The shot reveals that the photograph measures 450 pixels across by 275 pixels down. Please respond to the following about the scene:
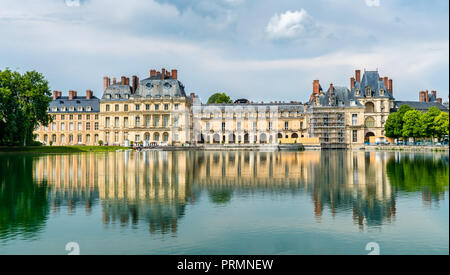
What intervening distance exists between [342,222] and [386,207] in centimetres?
307

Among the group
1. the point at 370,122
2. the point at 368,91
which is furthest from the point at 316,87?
the point at 370,122

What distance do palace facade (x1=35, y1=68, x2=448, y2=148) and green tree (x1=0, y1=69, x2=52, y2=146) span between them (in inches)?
1254

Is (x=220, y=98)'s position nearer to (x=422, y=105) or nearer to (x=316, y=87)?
(x=316, y=87)

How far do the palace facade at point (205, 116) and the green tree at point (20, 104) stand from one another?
31.8m

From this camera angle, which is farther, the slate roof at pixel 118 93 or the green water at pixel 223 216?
the slate roof at pixel 118 93

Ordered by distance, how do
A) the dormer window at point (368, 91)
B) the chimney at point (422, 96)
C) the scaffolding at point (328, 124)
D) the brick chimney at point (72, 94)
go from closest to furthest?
the scaffolding at point (328, 124) < the dormer window at point (368, 91) < the brick chimney at point (72, 94) < the chimney at point (422, 96)

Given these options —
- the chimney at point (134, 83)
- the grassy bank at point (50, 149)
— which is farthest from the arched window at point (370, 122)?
the grassy bank at point (50, 149)

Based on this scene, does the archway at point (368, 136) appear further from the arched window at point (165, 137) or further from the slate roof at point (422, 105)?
the arched window at point (165, 137)

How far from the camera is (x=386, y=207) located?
1447cm

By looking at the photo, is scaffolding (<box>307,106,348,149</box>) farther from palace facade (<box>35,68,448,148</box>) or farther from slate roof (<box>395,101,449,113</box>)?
slate roof (<box>395,101,449,113</box>)

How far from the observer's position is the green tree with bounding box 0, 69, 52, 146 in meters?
55.0

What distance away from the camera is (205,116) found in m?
95.6

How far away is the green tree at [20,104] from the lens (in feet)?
181
